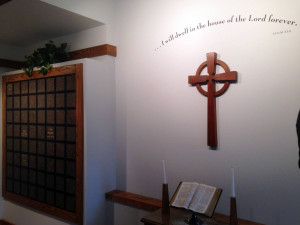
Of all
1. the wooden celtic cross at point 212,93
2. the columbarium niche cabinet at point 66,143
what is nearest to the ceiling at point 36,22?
the columbarium niche cabinet at point 66,143

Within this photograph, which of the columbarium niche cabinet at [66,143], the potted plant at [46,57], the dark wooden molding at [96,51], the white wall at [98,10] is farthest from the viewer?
the potted plant at [46,57]

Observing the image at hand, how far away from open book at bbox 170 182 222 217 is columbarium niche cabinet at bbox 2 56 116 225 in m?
1.06

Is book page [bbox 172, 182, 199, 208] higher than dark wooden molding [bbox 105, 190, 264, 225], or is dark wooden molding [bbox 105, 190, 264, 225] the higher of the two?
book page [bbox 172, 182, 199, 208]

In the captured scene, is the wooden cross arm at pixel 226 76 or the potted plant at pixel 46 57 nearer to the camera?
the wooden cross arm at pixel 226 76

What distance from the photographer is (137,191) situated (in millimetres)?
2820

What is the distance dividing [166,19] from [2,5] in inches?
58.7

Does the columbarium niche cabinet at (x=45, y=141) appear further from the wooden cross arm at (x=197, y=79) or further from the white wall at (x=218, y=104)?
the wooden cross arm at (x=197, y=79)

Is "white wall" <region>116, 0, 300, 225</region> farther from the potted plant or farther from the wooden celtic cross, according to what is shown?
the potted plant

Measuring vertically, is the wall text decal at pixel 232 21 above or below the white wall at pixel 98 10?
below

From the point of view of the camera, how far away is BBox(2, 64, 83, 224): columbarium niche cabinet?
282cm

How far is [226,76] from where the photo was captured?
2.18 meters

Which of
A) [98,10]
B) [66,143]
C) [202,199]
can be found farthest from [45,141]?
[202,199]

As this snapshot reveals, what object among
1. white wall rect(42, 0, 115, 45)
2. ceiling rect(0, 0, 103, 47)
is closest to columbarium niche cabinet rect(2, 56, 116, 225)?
white wall rect(42, 0, 115, 45)

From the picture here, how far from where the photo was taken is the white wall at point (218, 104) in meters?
1.98
